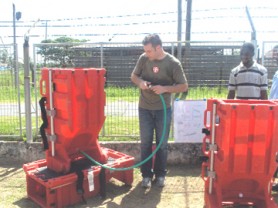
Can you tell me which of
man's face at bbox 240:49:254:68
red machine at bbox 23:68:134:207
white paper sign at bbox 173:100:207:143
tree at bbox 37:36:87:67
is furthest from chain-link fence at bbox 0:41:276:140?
red machine at bbox 23:68:134:207

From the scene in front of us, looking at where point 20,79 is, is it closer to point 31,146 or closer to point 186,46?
point 31,146

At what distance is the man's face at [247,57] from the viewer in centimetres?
445

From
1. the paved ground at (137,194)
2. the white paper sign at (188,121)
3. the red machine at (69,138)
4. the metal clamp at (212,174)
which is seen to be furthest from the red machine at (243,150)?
the white paper sign at (188,121)

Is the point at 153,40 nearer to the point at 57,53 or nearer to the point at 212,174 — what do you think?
the point at 212,174

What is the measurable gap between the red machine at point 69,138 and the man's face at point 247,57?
1.84 meters

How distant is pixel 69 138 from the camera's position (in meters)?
4.40

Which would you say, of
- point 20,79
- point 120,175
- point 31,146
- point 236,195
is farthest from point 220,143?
point 20,79

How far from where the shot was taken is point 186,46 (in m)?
6.14

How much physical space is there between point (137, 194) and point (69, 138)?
1203 mm

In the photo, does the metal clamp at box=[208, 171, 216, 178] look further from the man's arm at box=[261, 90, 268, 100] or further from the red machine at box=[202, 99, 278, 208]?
the man's arm at box=[261, 90, 268, 100]

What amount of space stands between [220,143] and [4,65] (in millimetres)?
4525

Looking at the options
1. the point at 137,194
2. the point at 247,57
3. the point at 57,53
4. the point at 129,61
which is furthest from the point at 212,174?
the point at 57,53

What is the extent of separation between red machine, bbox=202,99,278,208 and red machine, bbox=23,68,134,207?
1.55 m

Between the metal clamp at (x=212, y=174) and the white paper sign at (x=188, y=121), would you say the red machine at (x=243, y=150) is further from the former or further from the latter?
the white paper sign at (x=188, y=121)
